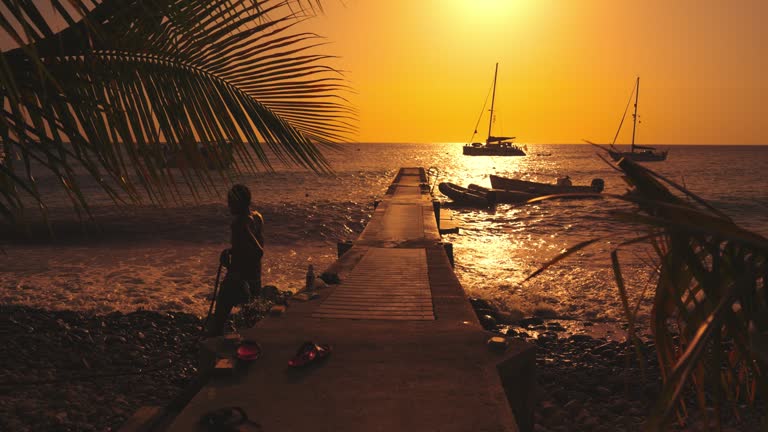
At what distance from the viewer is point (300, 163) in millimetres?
2594

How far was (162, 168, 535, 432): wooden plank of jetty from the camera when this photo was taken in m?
3.20

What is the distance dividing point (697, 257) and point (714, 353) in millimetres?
192

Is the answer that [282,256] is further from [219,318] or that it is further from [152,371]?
[152,371]

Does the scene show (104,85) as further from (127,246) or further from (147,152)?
(127,246)

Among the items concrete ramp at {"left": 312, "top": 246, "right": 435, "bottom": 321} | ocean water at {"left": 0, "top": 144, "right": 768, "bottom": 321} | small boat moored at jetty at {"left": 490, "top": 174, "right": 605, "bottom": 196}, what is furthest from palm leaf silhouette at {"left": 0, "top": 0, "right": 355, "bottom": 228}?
small boat moored at jetty at {"left": 490, "top": 174, "right": 605, "bottom": 196}

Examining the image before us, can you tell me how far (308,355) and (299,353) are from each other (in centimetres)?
7

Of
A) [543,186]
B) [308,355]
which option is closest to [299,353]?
[308,355]

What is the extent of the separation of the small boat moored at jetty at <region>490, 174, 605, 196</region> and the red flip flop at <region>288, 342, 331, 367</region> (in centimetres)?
2822

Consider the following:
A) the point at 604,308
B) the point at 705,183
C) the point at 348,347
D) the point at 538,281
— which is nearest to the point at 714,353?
the point at 348,347

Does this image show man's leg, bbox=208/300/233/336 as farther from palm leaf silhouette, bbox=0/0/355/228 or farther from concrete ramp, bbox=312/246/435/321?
palm leaf silhouette, bbox=0/0/355/228

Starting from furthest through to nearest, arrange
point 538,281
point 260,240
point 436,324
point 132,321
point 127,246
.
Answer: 1. point 127,246
2. point 538,281
3. point 132,321
4. point 260,240
5. point 436,324

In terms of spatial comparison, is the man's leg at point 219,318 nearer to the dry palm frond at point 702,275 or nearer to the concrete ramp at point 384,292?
the concrete ramp at point 384,292

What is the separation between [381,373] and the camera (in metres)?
3.85

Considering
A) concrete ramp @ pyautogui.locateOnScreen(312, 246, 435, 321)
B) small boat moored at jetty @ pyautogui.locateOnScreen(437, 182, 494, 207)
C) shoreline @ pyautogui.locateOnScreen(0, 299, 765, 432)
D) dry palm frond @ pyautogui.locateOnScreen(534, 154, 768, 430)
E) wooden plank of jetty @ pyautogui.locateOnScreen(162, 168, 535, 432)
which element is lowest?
shoreline @ pyautogui.locateOnScreen(0, 299, 765, 432)
